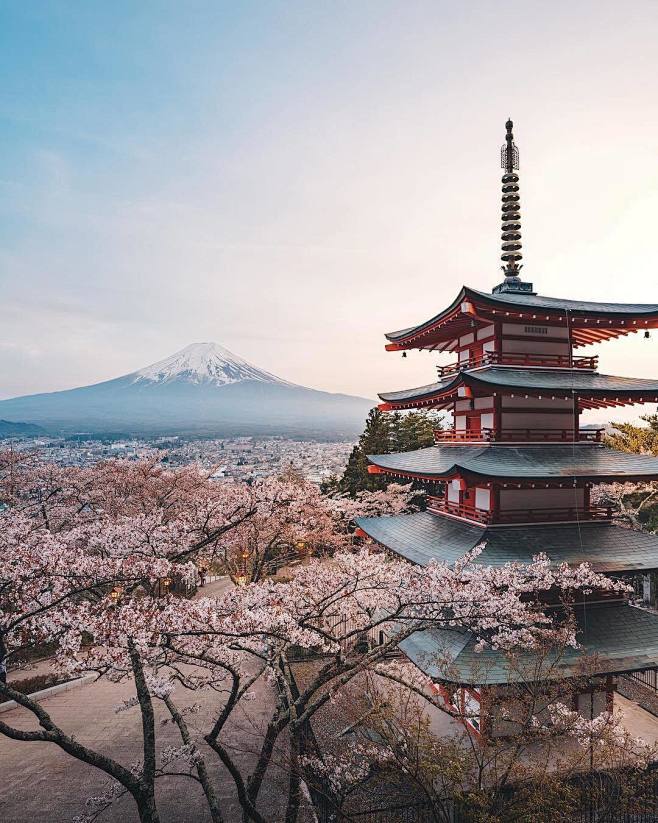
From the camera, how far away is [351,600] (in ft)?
26.8

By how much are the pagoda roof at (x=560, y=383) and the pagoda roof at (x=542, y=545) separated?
2.89 metres

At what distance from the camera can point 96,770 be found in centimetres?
867

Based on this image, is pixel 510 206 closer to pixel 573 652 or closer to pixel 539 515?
pixel 539 515

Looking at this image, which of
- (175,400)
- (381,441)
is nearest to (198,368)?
(175,400)

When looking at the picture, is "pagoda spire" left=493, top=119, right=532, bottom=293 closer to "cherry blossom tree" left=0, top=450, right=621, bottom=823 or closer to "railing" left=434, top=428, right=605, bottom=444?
"railing" left=434, top=428, right=605, bottom=444

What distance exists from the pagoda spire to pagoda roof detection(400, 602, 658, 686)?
764cm

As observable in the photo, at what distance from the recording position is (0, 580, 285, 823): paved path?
7.58 metres

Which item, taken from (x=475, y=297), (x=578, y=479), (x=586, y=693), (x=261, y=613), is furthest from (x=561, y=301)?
(x=261, y=613)

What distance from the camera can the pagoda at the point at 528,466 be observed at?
8.45 meters

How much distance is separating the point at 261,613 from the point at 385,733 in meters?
2.46

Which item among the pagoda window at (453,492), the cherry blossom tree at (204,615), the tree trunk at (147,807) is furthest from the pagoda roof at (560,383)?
the tree trunk at (147,807)

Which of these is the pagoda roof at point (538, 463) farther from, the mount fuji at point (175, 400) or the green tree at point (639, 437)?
the mount fuji at point (175, 400)

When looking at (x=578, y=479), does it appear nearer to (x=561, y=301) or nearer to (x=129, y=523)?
(x=561, y=301)

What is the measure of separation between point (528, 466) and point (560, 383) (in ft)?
6.54
